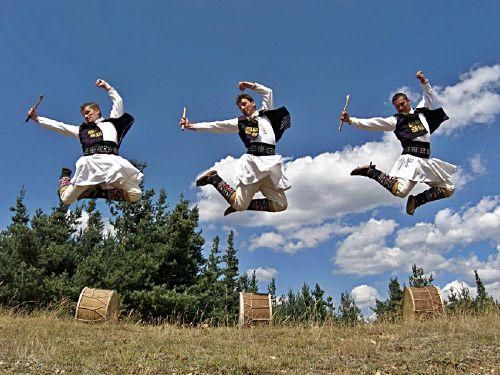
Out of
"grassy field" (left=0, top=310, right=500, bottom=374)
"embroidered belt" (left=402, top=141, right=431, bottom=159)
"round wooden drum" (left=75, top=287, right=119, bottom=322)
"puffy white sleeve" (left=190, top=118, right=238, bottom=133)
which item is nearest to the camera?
"grassy field" (left=0, top=310, right=500, bottom=374)

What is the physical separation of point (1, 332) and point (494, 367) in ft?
27.1

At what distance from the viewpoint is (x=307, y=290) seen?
35469 mm

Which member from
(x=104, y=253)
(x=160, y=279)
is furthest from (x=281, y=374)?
(x=104, y=253)

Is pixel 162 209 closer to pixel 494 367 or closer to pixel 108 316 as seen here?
pixel 108 316

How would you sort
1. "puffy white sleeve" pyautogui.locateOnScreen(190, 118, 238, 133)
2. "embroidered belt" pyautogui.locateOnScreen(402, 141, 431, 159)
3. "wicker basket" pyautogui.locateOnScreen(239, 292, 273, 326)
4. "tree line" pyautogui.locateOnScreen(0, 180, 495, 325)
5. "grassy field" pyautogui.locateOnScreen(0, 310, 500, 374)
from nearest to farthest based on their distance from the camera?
1. "grassy field" pyautogui.locateOnScreen(0, 310, 500, 374)
2. "puffy white sleeve" pyautogui.locateOnScreen(190, 118, 238, 133)
3. "embroidered belt" pyautogui.locateOnScreen(402, 141, 431, 159)
4. "wicker basket" pyautogui.locateOnScreen(239, 292, 273, 326)
5. "tree line" pyautogui.locateOnScreen(0, 180, 495, 325)

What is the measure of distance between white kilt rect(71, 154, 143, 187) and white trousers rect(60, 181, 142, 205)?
8 centimetres

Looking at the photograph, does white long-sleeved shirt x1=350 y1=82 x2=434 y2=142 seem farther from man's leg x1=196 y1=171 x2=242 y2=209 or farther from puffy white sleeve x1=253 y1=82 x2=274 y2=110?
man's leg x1=196 y1=171 x2=242 y2=209

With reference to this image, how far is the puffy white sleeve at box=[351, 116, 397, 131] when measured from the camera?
27.0 ft

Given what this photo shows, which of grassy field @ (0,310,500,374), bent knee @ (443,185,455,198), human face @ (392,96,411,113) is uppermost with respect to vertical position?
human face @ (392,96,411,113)

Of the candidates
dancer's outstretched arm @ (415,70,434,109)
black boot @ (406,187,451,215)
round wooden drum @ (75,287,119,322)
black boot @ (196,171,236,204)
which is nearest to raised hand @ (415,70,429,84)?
dancer's outstretched arm @ (415,70,434,109)

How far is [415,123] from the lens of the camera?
8.17m

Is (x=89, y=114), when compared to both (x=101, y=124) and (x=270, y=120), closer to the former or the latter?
(x=101, y=124)

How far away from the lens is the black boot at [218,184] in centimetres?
766

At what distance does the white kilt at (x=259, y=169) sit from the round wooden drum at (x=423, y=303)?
556 centimetres
